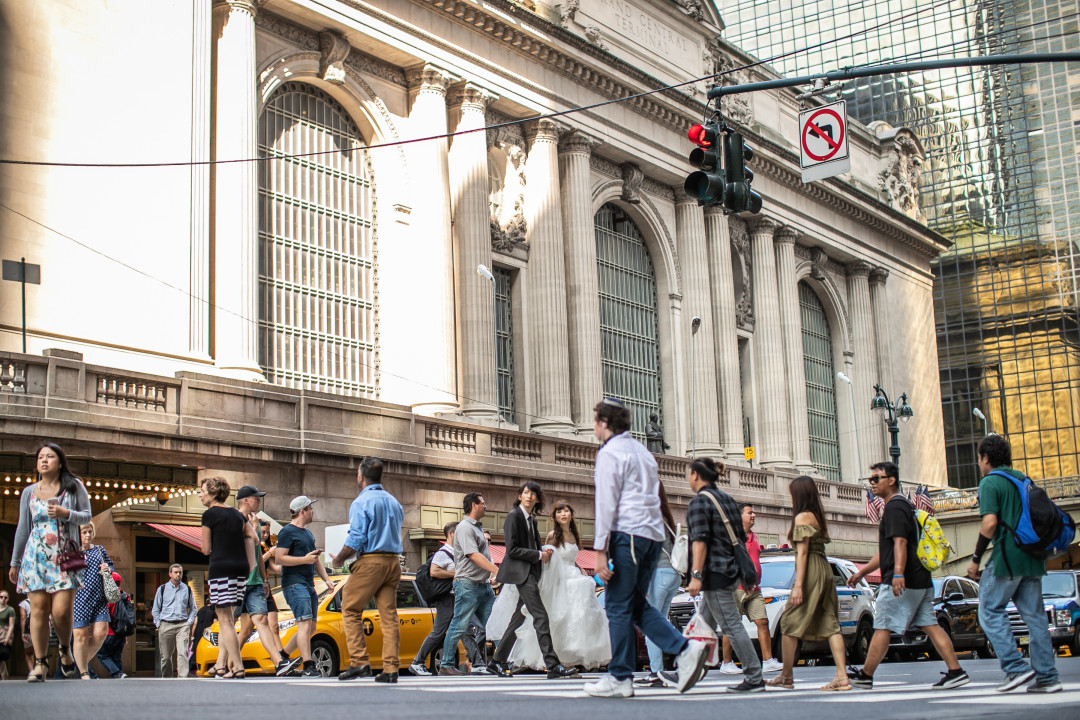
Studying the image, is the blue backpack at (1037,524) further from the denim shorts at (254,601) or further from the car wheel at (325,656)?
the car wheel at (325,656)

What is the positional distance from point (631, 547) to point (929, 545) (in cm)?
421

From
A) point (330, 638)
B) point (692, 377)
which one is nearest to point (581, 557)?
point (330, 638)

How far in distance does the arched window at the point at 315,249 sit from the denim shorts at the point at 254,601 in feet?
54.8

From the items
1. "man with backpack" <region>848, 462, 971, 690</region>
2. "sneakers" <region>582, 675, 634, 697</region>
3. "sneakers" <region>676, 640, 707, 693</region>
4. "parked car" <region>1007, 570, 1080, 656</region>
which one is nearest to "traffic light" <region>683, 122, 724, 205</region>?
"man with backpack" <region>848, 462, 971, 690</region>

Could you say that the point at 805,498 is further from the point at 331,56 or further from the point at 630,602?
the point at 331,56

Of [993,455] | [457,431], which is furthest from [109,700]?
[457,431]

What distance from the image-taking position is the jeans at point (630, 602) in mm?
8688

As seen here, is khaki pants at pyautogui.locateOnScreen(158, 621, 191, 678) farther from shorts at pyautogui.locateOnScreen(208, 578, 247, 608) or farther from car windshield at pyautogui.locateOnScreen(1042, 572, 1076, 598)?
car windshield at pyautogui.locateOnScreen(1042, 572, 1076, 598)

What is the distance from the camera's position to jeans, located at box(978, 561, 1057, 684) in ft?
31.7

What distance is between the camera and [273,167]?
99.9 feet

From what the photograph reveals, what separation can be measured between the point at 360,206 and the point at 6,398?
14.5m

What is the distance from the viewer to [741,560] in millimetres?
11469

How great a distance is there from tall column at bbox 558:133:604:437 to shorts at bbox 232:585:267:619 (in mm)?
22815

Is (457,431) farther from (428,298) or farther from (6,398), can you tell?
(6,398)
